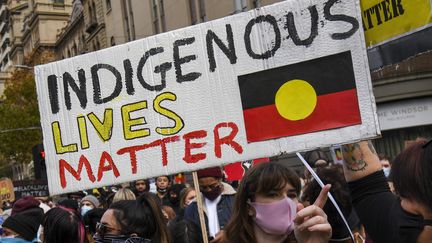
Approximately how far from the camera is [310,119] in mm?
3592

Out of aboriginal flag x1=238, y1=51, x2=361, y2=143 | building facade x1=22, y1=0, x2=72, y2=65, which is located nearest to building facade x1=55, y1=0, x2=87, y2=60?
building facade x1=22, y1=0, x2=72, y2=65

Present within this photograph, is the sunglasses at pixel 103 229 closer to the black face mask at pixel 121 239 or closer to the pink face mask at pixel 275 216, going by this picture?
the black face mask at pixel 121 239

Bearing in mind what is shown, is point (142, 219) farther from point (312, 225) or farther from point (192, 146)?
point (312, 225)

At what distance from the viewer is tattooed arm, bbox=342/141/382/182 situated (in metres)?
2.39

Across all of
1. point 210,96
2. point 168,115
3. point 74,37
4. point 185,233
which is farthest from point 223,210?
point 74,37

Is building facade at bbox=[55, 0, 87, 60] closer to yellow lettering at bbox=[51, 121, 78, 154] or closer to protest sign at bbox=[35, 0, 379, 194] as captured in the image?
yellow lettering at bbox=[51, 121, 78, 154]

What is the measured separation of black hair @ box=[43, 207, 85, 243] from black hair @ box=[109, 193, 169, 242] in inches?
13.4

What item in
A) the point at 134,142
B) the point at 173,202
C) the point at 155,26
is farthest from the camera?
the point at 155,26

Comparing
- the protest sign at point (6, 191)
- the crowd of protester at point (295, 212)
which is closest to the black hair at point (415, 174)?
the crowd of protester at point (295, 212)

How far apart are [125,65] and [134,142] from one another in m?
0.53

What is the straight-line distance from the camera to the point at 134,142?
4090 millimetres

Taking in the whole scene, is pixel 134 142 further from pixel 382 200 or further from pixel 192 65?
pixel 382 200

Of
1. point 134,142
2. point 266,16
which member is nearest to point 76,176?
point 134,142

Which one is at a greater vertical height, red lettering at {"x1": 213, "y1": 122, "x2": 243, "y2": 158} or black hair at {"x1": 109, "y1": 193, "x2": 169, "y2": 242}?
red lettering at {"x1": 213, "y1": 122, "x2": 243, "y2": 158}
